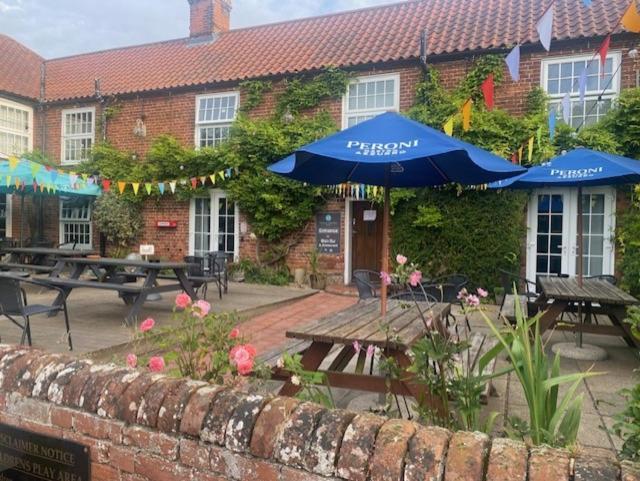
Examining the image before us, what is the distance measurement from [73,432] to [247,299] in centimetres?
615

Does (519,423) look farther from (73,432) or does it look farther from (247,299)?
(247,299)

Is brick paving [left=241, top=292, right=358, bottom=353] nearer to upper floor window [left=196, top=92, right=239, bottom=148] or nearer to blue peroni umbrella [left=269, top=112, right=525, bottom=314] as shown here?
blue peroni umbrella [left=269, top=112, right=525, bottom=314]

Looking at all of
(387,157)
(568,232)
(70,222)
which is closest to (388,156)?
(387,157)

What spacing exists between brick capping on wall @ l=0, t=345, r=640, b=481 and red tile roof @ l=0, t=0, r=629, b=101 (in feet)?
31.5

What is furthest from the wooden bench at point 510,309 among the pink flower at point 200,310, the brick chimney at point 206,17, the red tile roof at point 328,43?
the brick chimney at point 206,17

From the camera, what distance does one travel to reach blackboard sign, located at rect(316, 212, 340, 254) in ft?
34.1

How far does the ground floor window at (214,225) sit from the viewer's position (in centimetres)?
1153

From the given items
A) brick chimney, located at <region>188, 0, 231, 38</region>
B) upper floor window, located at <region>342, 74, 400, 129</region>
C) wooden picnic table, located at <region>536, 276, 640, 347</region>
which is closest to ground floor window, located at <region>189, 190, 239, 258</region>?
upper floor window, located at <region>342, 74, 400, 129</region>

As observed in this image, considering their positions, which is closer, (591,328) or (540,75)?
(591,328)

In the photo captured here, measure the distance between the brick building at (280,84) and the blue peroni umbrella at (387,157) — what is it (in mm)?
5876

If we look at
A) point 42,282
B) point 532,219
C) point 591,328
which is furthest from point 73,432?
point 532,219

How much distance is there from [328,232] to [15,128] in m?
10.6

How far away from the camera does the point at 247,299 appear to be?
8008mm

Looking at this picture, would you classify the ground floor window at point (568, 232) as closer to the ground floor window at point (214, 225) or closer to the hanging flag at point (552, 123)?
the hanging flag at point (552, 123)
